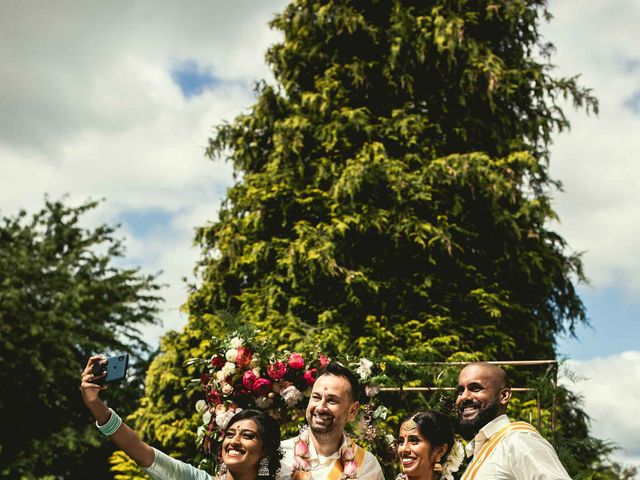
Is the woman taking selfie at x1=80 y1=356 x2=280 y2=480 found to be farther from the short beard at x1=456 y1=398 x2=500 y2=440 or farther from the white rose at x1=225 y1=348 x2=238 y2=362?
the white rose at x1=225 y1=348 x2=238 y2=362

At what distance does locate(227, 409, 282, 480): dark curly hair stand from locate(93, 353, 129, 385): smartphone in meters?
0.73

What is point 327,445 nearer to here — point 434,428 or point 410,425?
point 410,425

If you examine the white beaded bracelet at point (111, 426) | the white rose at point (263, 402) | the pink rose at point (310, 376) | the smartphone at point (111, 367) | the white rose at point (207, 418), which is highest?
the pink rose at point (310, 376)

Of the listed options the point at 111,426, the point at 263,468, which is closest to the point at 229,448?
the point at 263,468

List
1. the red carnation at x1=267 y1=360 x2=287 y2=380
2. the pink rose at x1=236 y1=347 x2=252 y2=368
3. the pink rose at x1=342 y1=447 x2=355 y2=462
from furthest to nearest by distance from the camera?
the pink rose at x1=236 y1=347 x2=252 y2=368
the red carnation at x1=267 y1=360 x2=287 y2=380
the pink rose at x1=342 y1=447 x2=355 y2=462

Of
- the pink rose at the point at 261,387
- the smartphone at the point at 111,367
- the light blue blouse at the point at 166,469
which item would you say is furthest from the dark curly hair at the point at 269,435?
the pink rose at the point at 261,387

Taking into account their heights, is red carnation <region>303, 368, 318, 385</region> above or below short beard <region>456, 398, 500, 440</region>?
above

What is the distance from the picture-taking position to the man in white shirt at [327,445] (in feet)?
14.2

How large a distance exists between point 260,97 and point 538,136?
5120 mm

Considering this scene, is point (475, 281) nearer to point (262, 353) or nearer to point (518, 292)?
point (518, 292)

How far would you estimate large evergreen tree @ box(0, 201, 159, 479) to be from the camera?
2038cm

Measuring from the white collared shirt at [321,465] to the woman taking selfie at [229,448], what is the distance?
404 millimetres

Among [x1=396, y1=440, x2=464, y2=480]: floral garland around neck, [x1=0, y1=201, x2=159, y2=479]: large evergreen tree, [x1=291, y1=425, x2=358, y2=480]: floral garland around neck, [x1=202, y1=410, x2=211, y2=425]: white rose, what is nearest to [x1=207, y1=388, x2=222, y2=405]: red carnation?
[x1=202, y1=410, x2=211, y2=425]: white rose

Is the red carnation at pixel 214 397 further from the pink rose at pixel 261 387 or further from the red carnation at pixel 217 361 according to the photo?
the pink rose at pixel 261 387
